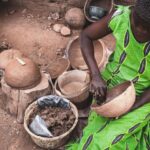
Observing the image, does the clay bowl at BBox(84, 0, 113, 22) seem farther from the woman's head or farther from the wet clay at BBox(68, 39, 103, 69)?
the woman's head

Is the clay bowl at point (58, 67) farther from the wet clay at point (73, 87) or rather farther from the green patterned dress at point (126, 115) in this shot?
the green patterned dress at point (126, 115)

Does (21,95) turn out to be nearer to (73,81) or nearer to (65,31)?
(73,81)

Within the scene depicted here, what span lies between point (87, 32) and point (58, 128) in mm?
968

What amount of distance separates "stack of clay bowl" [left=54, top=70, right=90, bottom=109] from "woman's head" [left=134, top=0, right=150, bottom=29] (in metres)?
1.35

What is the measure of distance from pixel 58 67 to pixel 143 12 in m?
1.83

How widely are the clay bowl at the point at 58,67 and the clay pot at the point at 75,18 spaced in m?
0.77

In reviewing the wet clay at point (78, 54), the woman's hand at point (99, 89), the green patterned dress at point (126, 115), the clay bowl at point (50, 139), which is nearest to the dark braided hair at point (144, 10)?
the green patterned dress at point (126, 115)

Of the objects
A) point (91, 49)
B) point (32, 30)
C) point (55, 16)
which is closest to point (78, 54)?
point (32, 30)

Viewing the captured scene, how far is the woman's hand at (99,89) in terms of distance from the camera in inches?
115

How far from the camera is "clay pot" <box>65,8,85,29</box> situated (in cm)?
495

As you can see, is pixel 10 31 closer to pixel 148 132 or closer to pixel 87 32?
pixel 87 32

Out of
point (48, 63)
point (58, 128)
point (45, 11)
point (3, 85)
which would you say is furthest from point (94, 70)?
point (45, 11)

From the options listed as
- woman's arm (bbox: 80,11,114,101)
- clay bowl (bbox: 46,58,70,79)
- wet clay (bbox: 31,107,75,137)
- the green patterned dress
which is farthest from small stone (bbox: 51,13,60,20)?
the green patterned dress

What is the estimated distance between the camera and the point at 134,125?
282 centimetres
